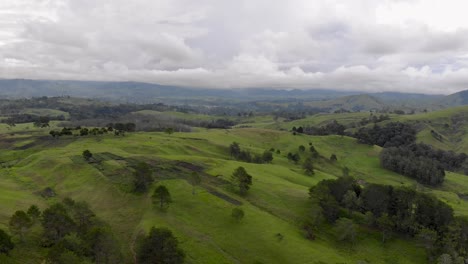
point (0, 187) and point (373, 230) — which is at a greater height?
point (0, 187)

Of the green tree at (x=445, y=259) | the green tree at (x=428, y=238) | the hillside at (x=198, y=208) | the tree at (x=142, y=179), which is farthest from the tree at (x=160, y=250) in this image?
the green tree at (x=428, y=238)

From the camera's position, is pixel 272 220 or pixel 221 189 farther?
pixel 221 189

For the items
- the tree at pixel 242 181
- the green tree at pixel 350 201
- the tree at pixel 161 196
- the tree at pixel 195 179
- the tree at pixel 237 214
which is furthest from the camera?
the tree at pixel 242 181

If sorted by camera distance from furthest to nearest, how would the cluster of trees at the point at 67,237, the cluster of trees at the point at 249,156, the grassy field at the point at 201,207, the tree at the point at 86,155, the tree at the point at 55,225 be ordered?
1. the cluster of trees at the point at 249,156
2. the tree at the point at 86,155
3. the grassy field at the point at 201,207
4. the tree at the point at 55,225
5. the cluster of trees at the point at 67,237

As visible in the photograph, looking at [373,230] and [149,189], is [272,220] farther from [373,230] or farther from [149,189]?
[149,189]

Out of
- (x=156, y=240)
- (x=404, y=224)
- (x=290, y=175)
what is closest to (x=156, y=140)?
(x=290, y=175)

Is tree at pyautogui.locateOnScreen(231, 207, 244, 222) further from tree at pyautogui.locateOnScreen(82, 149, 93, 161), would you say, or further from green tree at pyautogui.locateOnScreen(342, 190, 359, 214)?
tree at pyautogui.locateOnScreen(82, 149, 93, 161)

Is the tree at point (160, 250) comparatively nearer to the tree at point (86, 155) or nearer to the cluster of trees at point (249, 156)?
the tree at point (86, 155)
